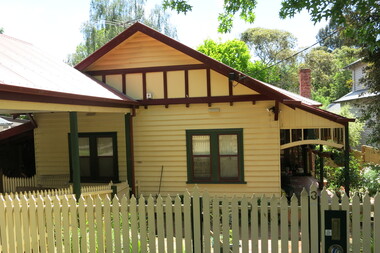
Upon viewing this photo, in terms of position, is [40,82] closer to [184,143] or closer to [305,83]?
[184,143]

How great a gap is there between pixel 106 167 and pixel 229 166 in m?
4.53

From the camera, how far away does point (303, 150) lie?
17062 millimetres

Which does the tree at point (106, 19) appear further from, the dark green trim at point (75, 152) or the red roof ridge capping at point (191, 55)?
the dark green trim at point (75, 152)

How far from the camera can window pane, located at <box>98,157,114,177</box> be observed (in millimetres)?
12695

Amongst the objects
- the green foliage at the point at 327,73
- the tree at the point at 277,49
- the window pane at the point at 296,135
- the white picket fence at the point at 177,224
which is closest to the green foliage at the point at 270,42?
the tree at the point at 277,49

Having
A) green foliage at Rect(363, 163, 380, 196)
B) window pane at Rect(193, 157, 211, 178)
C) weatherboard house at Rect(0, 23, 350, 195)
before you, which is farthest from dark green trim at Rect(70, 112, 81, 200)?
green foliage at Rect(363, 163, 380, 196)

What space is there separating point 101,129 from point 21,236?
23.6ft

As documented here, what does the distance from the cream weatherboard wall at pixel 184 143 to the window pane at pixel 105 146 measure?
999 mm

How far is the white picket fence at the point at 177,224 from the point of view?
4879mm

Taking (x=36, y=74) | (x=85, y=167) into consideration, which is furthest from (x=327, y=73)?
(x=36, y=74)

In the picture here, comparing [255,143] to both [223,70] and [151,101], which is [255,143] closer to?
[223,70]

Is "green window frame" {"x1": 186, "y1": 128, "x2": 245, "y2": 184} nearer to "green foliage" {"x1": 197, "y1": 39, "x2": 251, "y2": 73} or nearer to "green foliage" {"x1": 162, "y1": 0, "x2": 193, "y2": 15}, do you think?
"green foliage" {"x1": 162, "y1": 0, "x2": 193, "y2": 15}

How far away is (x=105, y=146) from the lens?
1279cm

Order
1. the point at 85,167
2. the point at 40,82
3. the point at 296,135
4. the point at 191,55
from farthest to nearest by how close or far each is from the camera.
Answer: the point at 296,135 → the point at 85,167 → the point at 191,55 → the point at 40,82
